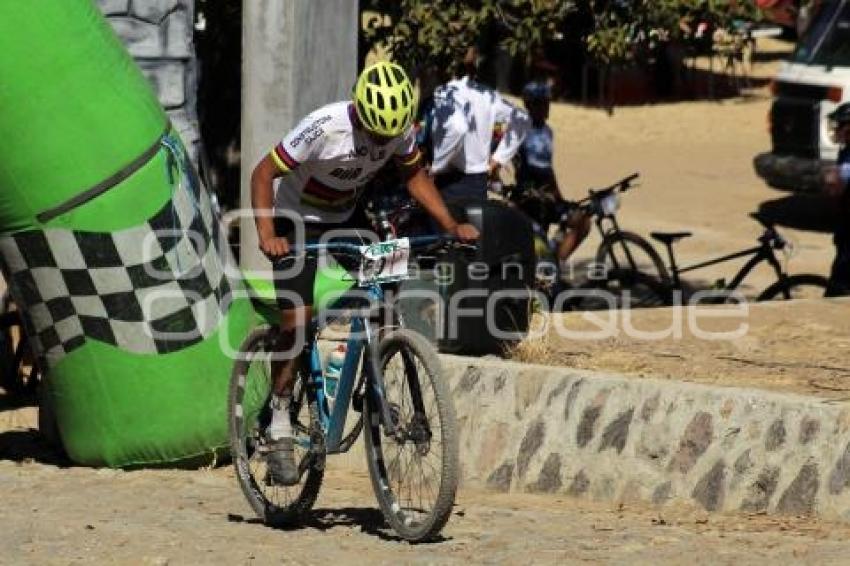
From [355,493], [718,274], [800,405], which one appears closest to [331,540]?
[355,493]

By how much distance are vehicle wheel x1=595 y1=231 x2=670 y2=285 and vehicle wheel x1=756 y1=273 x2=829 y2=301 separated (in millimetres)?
1536

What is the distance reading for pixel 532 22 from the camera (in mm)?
13203

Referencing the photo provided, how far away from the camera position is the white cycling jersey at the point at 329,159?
8039 mm

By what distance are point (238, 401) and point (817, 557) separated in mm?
A: 2452

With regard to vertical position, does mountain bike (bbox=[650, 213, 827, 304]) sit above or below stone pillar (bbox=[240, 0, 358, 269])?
below

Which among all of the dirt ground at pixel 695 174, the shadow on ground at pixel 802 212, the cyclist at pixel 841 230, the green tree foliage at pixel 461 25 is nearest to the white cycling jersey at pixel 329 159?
the green tree foliage at pixel 461 25

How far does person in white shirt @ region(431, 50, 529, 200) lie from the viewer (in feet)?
41.9


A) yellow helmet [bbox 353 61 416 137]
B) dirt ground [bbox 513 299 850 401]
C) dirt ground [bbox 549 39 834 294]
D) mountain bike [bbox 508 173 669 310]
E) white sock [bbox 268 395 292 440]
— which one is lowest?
dirt ground [bbox 549 39 834 294]

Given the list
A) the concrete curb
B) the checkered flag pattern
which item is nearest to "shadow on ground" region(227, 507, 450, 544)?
the concrete curb

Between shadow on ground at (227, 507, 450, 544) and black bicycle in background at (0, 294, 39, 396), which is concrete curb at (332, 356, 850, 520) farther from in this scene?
black bicycle in background at (0, 294, 39, 396)

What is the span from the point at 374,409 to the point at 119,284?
2.19 metres

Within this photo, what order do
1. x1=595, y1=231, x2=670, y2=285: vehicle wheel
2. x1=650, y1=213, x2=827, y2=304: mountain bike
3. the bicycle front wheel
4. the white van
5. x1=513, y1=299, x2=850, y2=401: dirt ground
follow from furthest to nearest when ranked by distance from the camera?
the white van → x1=595, y1=231, x2=670, y2=285: vehicle wheel → x1=650, y1=213, x2=827, y2=304: mountain bike → x1=513, y1=299, x2=850, y2=401: dirt ground → the bicycle front wheel

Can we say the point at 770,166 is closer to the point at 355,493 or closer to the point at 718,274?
the point at 718,274

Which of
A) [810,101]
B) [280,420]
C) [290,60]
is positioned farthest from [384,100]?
[810,101]
